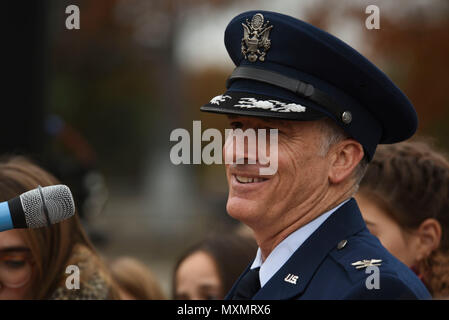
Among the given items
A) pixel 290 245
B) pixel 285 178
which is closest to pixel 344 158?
pixel 285 178

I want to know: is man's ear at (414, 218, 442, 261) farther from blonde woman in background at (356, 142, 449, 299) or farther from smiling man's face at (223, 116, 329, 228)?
smiling man's face at (223, 116, 329, 228)

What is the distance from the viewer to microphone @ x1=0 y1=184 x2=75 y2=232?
6.42 feet

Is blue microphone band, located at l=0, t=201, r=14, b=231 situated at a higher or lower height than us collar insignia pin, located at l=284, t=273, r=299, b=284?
higher

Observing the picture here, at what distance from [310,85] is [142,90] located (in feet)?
54.5

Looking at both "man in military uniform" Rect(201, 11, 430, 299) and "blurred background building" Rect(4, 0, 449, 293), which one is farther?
"blurred background building" Rect(4, 0, 449, 293)

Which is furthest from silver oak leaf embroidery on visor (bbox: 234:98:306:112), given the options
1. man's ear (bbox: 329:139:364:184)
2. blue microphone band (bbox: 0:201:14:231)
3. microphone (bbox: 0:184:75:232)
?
blue microphone band (bbox: 0:201:14:231)

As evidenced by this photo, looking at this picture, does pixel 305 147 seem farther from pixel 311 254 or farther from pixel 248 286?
pixel 248 286

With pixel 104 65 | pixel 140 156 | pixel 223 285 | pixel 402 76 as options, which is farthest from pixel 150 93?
pixel 223 285

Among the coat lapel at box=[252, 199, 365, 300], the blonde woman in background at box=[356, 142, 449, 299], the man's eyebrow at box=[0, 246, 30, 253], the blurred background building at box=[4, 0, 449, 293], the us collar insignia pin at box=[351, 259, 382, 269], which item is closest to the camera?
the us collar insignia pin at box=[351, 259, 382, 269]

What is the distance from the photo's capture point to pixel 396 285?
7.20 feet

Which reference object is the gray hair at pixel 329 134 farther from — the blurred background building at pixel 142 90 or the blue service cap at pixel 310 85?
the blurred background building at pixel 142 90

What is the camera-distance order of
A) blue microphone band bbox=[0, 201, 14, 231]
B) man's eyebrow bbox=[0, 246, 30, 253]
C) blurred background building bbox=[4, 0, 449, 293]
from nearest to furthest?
blue microphone band bbox=[0, 201, 14, 231], man's eyebrow bbox=[0, 246, 30, 253], blurred background building bbox=[4, 0, 449, 293]

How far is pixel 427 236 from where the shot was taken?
3.50 metres

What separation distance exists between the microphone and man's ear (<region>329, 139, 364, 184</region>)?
921 mm
